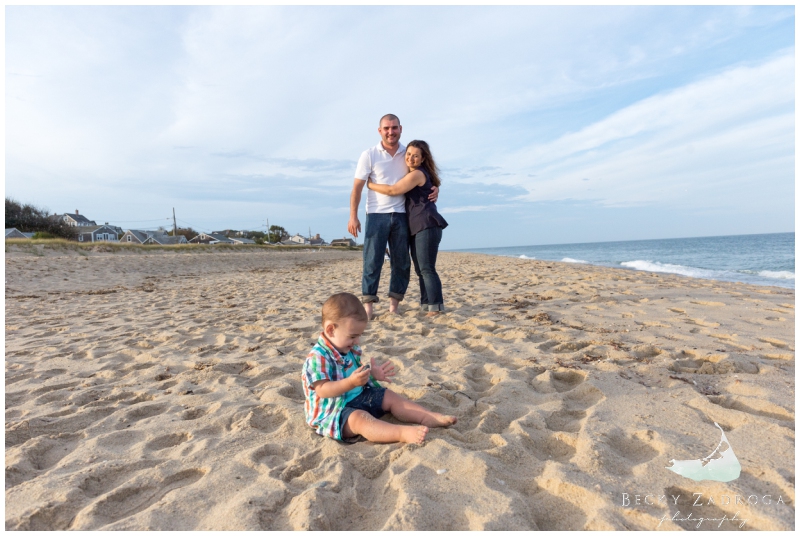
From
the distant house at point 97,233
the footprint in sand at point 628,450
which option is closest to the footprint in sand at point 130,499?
the footprint in sand at point 628,450

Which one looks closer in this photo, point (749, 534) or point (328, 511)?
point (749, 534)

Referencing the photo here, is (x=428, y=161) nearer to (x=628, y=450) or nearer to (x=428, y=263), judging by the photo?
(x=428, y=263)

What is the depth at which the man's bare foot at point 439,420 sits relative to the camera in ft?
7.14

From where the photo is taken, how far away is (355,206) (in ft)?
15.5

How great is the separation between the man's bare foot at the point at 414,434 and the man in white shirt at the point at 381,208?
2621 mm

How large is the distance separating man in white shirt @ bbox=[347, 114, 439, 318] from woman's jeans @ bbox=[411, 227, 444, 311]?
13 centimetres

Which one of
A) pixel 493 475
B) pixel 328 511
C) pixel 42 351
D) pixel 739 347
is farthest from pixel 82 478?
pixel 739 347

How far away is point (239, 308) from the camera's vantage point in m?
6.04

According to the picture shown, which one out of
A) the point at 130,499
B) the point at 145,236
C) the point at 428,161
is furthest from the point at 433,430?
the point at 145,236

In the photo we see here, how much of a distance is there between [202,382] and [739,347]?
3.76 meters

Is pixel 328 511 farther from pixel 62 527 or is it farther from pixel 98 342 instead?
pixel 98 342

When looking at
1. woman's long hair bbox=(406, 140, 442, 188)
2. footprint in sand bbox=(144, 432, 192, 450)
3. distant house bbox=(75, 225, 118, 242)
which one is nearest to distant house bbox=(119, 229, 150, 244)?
distant house bbox=(75, 225, 118, 242)

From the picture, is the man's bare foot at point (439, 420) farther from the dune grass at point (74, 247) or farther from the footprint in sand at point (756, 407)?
the dune grass at point (74, 247)

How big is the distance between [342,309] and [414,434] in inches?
26.0
